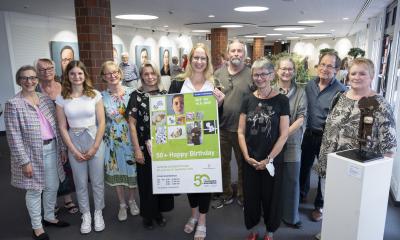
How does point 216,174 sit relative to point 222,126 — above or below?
below

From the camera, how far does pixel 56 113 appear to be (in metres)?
2.81

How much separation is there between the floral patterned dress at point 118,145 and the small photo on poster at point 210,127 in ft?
2.92

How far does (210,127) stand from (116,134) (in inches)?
41.3

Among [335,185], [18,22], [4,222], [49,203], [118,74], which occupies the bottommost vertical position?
A: [4,222]

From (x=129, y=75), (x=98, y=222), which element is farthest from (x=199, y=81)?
(x=129, y=75)

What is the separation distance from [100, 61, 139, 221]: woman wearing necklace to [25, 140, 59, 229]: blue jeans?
0.49 metres

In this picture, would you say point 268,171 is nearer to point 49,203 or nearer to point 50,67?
point 49,203

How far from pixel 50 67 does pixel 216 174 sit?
207 cm

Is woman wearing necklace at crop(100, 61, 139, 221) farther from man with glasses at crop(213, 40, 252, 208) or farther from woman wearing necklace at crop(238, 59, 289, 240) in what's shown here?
woman wearing necklace at crop(238, 59, 289, 240)

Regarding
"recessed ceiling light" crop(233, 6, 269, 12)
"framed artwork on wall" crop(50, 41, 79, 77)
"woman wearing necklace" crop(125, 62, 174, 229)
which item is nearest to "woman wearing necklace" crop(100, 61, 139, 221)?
"woman wearing necklace" crop(125, 62, 174, 229)

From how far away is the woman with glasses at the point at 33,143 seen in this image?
2.62 metres

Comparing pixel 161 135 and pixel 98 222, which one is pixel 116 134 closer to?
pixel 161 135

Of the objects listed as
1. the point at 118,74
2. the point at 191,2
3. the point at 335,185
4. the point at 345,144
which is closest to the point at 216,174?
the point at 335,185

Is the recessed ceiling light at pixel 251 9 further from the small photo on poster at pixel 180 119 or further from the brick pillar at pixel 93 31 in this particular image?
the small photo on poster at pixel 180 119
